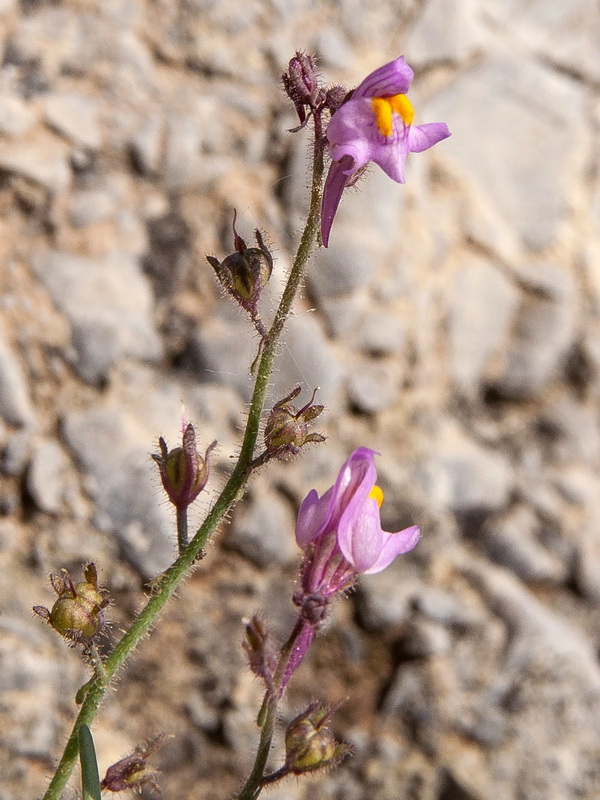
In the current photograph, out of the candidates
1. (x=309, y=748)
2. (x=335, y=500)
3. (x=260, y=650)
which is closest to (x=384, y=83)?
(x=335, y=500)

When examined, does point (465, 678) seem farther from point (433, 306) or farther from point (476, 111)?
point (476, 111)

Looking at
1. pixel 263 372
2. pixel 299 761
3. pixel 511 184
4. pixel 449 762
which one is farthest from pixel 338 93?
pixel 511 184

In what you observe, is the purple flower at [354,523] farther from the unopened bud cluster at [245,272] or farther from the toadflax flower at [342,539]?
the unopened bud cluster at [245,272]

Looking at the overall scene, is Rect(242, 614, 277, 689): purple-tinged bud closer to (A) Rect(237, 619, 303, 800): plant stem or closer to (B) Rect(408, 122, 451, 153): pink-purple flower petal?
(A) Rect(237, 619, 303, 800): plant stem

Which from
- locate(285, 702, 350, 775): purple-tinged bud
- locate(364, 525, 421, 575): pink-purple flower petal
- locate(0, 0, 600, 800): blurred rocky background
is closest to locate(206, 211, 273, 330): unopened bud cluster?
locate(364, 525, 421, 575): pink-purple flower petal

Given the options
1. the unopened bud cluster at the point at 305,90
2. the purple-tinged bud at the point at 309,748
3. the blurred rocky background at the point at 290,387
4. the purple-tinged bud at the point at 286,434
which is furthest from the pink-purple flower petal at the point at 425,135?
the blurred rocky background at the point at 290,387

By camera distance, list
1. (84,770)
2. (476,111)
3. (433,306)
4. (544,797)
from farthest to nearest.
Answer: (476,111) → (433,306) → (544,797) → (84,770)

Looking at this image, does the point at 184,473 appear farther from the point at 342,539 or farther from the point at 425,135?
the point at 425,135

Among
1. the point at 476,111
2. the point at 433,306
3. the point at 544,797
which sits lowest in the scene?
the point at 544,797
